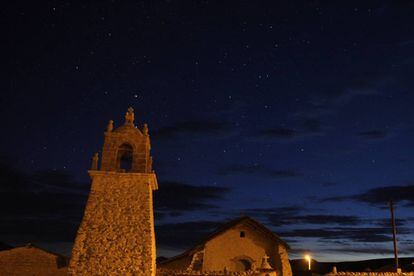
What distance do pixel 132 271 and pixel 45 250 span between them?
10.8 m

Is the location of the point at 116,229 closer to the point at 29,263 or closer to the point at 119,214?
the point at 119,214

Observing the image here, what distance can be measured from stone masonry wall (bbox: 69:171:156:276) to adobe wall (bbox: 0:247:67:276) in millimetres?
8822

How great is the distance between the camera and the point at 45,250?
87.2 ft

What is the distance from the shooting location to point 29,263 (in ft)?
85.7

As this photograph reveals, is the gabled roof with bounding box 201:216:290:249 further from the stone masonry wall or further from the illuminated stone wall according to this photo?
the stone masonry wall

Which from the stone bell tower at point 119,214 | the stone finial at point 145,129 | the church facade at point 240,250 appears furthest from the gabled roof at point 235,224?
the stone finial at point 145,129

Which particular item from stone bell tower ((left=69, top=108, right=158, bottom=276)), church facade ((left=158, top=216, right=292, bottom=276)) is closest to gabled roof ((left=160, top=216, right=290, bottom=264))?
church facade ((left=158, top=216, right=292, bottom=276))

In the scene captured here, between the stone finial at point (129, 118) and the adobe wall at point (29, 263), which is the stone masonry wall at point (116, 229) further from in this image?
the adobe wall at point (29, 263)

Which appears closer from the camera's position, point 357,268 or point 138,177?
point 138,177

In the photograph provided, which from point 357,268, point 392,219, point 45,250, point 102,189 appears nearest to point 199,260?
point 102,189

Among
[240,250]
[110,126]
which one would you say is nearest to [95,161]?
[110,126]

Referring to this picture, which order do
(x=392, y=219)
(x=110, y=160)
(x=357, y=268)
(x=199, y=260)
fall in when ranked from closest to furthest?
(x=110, y=160), (x=199, y=260), (x=392, y=219), (x=357, y=268)

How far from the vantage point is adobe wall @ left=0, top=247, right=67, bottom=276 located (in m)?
25.9

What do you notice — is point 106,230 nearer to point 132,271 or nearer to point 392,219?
point 132,271
